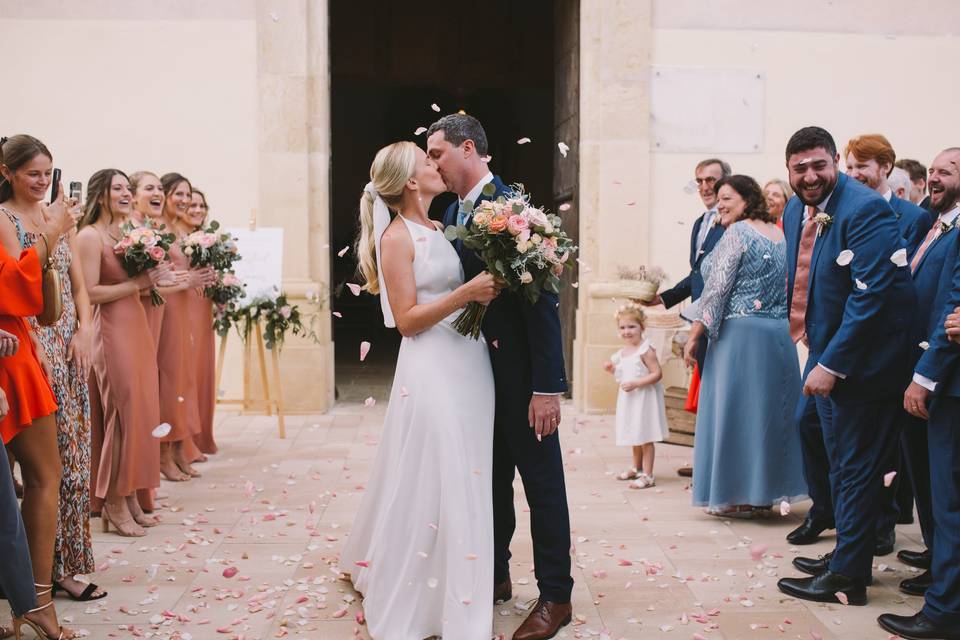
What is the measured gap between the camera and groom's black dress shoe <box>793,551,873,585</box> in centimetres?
467

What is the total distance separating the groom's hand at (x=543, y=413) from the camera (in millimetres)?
3814

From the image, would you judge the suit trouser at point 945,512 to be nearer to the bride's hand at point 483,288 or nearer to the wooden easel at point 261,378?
the bride's hand at point 483,288

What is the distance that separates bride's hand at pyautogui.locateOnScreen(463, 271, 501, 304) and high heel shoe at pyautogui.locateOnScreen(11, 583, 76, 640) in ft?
6.74

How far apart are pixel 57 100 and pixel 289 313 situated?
10.7 ft

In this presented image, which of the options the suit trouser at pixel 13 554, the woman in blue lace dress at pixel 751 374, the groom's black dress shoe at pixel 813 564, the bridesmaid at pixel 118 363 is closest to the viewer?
the suit trouser at pixel 13 554

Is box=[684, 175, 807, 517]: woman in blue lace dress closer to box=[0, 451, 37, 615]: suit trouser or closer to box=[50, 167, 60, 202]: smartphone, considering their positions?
box=[50, 167, 60, 202]: smartphone

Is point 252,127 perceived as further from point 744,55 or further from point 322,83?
point 744,55

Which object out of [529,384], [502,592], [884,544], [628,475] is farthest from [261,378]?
[884,544]

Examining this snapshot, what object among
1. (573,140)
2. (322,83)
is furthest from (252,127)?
(573,140)

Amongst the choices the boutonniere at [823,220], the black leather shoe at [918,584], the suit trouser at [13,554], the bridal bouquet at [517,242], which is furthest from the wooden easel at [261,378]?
the black leather shoe at [918,584]

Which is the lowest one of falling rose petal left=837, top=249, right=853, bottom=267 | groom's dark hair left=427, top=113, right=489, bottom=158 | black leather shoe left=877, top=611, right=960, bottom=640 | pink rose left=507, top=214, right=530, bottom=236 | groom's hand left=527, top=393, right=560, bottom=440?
black leather shoe left=877, top=611, right=960, bottom=640

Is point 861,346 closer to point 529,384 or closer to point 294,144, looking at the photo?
point 529,384

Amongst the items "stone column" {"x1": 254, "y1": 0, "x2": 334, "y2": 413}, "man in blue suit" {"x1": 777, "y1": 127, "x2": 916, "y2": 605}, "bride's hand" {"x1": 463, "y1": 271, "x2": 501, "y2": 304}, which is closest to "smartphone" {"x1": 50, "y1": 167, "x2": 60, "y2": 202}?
"bride's hand" {"x1": 463, "y1": 271, "x2": 501, "y2": 304}

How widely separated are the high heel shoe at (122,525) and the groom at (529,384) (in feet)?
8.36
